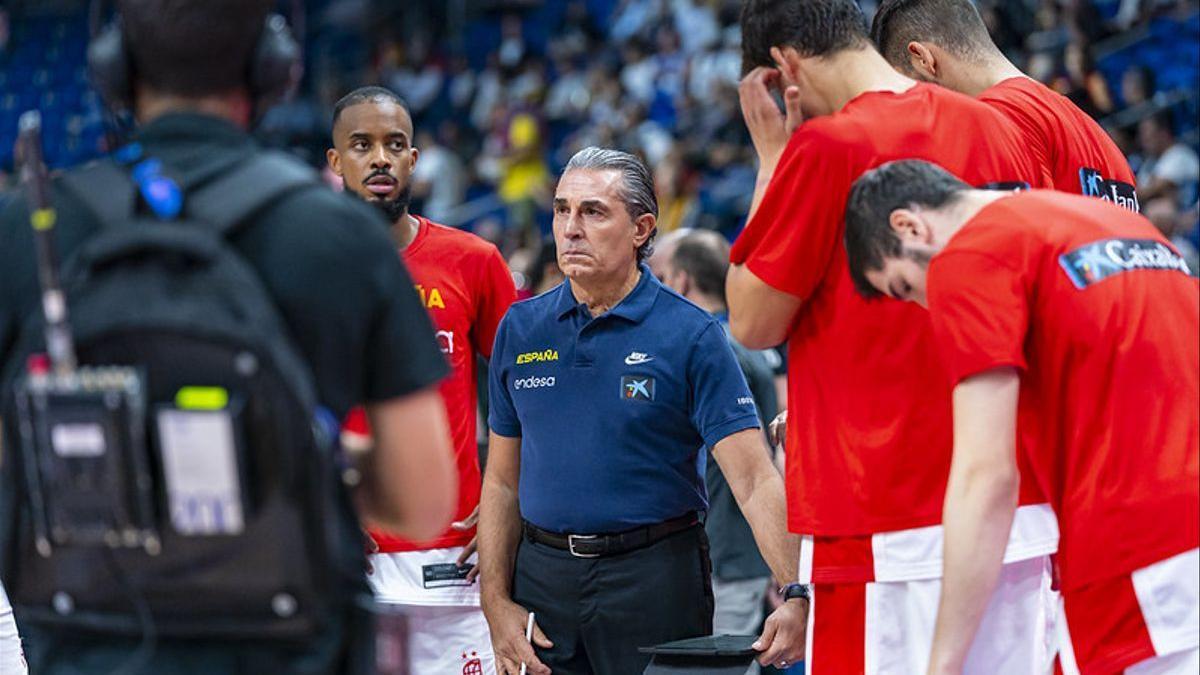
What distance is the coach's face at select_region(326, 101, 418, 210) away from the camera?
214 inches

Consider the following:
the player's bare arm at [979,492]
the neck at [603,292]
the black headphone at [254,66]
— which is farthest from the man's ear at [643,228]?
the black headphone at [254,66]

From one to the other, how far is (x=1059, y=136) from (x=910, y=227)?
4.41 feet

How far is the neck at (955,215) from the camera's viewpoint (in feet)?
10.9

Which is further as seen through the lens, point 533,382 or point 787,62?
point 533,382

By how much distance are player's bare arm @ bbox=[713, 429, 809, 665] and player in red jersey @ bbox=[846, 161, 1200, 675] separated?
3.55 feet

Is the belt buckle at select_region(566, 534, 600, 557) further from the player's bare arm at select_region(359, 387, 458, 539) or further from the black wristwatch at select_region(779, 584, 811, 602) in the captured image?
the player's bare arm at select_region(359, 387, 458, 539)

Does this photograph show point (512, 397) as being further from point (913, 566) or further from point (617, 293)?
point (913, 566)

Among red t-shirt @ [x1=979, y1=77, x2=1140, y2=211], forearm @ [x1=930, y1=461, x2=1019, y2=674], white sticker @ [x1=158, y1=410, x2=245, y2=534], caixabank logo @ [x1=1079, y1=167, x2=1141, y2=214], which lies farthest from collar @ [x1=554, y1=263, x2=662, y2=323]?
white sticker @ [x1=158, y1=410, x2=245, y2=534]

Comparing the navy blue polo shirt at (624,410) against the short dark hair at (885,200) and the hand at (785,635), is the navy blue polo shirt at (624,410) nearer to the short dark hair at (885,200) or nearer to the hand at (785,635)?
the hand at (785,635)

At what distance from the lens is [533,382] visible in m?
4.96

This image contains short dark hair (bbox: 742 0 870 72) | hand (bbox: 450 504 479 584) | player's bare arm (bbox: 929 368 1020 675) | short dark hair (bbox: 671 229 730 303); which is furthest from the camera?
short dark hair (bbox: 671 229 730 303)

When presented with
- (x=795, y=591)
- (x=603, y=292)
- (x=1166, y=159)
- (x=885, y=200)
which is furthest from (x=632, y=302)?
(x=1166, y=159)

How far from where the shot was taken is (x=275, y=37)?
2.73 metres

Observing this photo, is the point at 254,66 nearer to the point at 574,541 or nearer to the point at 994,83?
the point at 574,541
